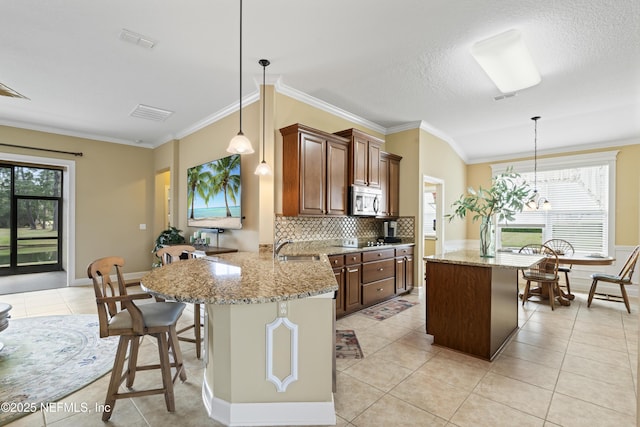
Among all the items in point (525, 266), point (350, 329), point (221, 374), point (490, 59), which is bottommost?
point (350, 329)

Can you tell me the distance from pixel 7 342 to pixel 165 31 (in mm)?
3473

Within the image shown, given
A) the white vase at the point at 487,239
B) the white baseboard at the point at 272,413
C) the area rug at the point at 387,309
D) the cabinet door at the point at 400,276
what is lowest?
the area rug at the point at 387,309

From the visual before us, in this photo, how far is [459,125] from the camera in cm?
534

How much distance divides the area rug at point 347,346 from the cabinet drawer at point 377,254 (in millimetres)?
1062

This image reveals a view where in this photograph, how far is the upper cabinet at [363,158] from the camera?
4.32 m

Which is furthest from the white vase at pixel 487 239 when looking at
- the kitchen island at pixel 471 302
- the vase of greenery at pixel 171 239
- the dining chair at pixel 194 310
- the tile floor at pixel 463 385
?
the vase of greenery at pixel 171 239

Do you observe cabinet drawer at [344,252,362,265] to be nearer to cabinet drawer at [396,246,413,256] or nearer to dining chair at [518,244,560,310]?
cabinet drawer at [396,246,413,256]

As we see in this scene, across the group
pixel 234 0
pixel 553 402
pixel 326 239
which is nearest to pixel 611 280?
pixel 553 402

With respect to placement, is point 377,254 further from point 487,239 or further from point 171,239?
point 171,239

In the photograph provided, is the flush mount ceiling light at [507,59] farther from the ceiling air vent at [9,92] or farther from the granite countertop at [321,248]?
the ceiling air vent at [9,92]

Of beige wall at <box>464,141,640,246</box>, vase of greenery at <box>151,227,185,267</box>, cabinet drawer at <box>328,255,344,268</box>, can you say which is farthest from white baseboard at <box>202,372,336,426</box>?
beige wall at <box>464,141,640,246</box>

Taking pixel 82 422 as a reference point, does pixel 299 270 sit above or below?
above

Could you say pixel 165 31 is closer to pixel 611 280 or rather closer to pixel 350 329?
pixel 350 329

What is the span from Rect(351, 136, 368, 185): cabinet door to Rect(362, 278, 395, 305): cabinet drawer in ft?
4.91
